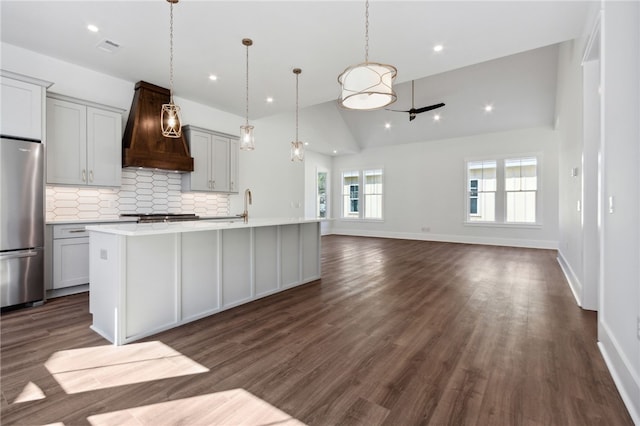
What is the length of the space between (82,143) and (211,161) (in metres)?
1.99

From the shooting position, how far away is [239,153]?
21.7 ft

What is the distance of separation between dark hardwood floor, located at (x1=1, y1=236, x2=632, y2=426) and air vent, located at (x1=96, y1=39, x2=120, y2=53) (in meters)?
3.12

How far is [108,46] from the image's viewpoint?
146 inches

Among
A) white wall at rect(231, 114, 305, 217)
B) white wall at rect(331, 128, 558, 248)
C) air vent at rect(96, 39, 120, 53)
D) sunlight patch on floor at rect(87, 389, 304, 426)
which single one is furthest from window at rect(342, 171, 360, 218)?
sunlight patch on floor at rect(87, 389, 304, 426)

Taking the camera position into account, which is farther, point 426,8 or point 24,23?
point 24,23

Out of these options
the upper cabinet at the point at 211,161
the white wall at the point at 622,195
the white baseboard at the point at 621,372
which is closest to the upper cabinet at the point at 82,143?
the upper cabinet at the point at 211,161

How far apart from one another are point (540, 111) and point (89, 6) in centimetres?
891

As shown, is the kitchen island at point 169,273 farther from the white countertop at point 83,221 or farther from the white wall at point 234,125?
the white wall at point 234,125

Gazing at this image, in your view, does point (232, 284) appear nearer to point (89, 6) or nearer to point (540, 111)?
point (89, 6)

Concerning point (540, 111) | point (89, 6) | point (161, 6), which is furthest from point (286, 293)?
point (540, 111)

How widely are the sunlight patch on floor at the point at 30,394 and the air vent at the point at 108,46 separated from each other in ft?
11.9

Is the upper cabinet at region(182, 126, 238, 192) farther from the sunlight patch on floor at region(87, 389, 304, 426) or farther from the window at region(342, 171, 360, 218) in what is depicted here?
the window at region(342, 171, 360, 218)

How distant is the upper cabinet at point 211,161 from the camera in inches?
212

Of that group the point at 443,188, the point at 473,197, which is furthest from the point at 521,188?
the point at 443,188
